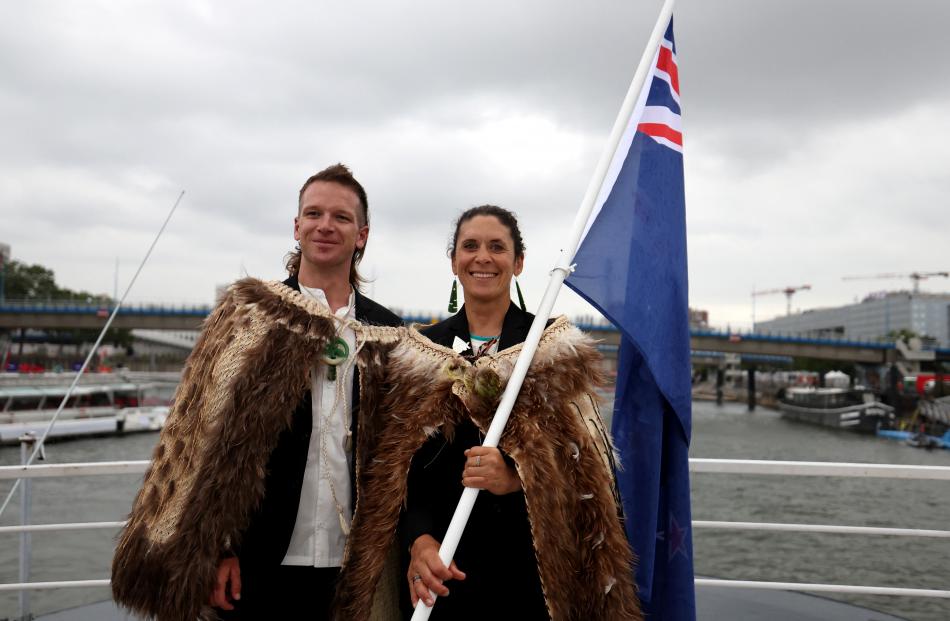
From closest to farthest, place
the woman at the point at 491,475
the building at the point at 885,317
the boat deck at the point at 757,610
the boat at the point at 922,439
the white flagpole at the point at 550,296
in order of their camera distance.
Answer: the white flagpole at the point at 550,296, the woman at the point at 491,475, the boat deck at the point at 757,610, the boat at the point at 922,439, the building at the point at 885,317

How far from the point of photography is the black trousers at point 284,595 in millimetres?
1986

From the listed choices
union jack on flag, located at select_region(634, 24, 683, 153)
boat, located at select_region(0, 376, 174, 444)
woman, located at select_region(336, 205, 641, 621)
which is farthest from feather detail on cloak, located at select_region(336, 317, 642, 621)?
boat, located at select_region(0, 376, 174, 444)

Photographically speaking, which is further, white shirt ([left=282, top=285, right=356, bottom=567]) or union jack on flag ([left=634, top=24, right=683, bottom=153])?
union jack on flag ([left=634, top=24, right=683, bottom=153])

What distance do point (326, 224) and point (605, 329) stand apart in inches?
1436

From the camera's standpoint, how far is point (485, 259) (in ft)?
Result: 6.78

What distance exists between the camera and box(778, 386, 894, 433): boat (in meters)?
42.7

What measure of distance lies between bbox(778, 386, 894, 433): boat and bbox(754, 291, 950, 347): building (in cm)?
7252

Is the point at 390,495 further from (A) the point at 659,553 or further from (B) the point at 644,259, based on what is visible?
(B) the point at 644,259

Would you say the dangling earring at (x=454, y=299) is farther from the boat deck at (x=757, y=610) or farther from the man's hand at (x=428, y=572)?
the boat deck at (x=757, y=610)

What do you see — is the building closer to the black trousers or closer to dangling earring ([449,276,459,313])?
dangling earring ([449,276,459,313])

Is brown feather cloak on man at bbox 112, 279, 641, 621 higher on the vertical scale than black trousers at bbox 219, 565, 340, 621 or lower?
higher

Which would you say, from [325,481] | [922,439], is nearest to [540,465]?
[325,481]

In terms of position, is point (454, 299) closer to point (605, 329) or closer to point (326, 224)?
point (326, 224)

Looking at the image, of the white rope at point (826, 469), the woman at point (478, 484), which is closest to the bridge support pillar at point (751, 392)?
the white rope at point (826, 469)
